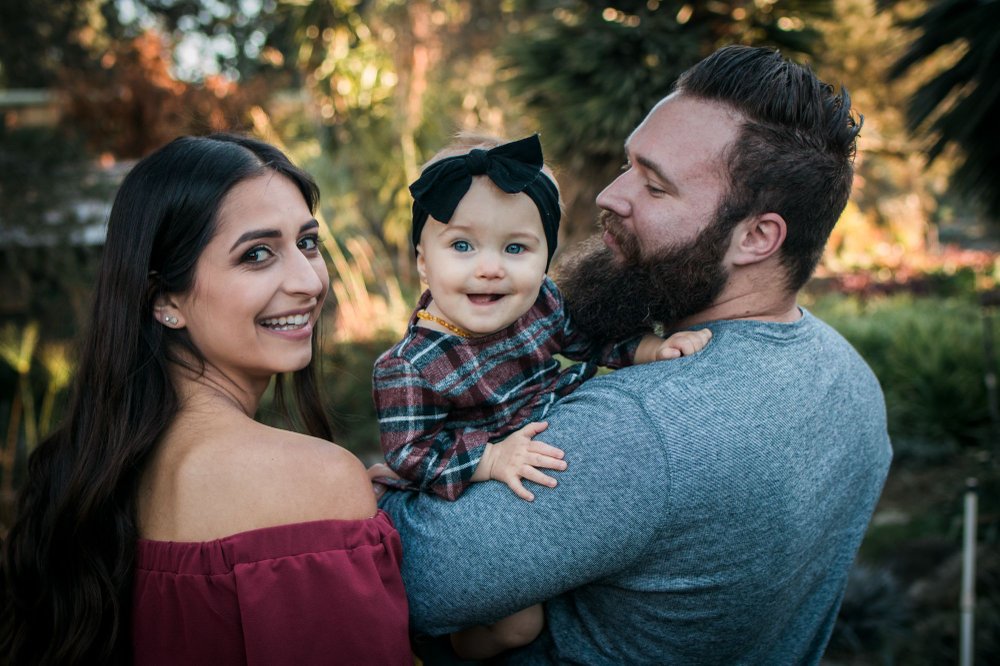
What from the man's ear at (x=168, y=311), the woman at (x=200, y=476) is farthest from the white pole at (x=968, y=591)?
the man's ear at (x=168, y=311)

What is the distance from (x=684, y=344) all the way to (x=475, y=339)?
0.55 metres

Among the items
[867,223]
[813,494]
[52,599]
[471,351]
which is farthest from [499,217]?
[867,223]

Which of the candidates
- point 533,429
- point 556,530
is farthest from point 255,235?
point 556,530

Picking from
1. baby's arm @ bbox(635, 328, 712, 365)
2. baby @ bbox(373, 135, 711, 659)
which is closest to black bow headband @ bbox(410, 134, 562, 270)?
baby @ bbox(373, 135, 711, 659)

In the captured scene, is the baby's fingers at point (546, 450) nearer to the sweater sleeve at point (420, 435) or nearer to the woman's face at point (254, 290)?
the sweater sleeve at point (420, 435)

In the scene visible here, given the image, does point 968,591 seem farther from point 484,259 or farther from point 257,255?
point 257,255

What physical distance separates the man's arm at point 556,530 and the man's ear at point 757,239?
25.7 inches

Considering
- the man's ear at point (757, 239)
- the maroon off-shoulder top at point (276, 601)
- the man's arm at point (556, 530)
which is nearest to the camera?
the maroon off-shoulder top at point (276, 601)

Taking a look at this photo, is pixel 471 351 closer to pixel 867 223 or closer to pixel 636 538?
pixel 636 538

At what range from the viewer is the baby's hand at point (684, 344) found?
6.86 ft

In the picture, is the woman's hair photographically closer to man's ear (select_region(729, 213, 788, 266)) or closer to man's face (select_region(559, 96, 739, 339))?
man's face (select_region(559, 96, 739, 339))

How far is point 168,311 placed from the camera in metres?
2.01

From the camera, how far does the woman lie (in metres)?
1.70

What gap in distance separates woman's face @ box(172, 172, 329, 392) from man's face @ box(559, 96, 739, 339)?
846 millimetres
